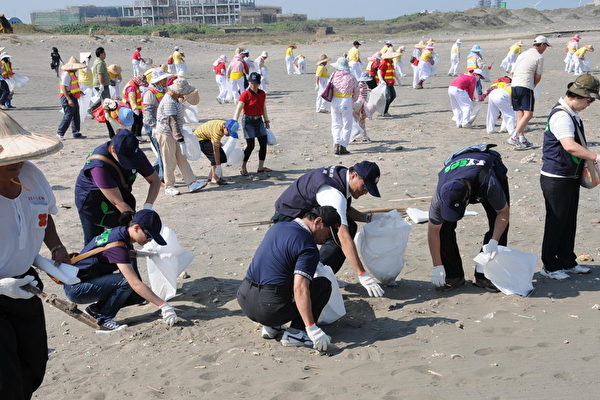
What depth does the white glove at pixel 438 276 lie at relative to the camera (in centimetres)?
613

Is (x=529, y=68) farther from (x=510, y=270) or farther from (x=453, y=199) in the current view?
(x=453, y=199)

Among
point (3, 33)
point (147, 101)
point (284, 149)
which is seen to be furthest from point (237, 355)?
point (3, 33)

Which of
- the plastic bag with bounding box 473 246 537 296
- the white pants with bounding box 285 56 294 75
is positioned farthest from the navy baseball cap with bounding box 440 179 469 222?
the white pants with bounding box 285 56 294 75

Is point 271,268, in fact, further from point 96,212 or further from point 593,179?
point 593,179

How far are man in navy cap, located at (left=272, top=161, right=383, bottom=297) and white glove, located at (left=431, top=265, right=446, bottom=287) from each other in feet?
1.75

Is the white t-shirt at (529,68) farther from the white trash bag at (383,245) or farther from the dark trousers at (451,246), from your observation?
the white trash bag at (383,245)

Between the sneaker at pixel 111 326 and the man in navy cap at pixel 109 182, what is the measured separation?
87cm

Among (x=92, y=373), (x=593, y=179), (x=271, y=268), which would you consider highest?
(x=593, y=179)

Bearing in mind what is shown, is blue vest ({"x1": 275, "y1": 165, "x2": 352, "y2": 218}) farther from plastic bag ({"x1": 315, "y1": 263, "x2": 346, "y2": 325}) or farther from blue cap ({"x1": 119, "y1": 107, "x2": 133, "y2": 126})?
blue cap ({"x1": 119, "y1": 107, "x2": 133, "y2": 126})

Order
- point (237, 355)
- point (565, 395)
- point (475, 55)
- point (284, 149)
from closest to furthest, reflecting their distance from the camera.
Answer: point (565, 395), point (237, 355), point (284, 149), point (475, 55)

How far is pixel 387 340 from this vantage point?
528 cm

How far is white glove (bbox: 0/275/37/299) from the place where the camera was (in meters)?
3.51

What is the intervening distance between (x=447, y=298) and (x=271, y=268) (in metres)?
1.87

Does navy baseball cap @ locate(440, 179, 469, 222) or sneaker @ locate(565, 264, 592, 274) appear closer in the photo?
navy baseball cap @ locate(440, 179, 469, 222)
